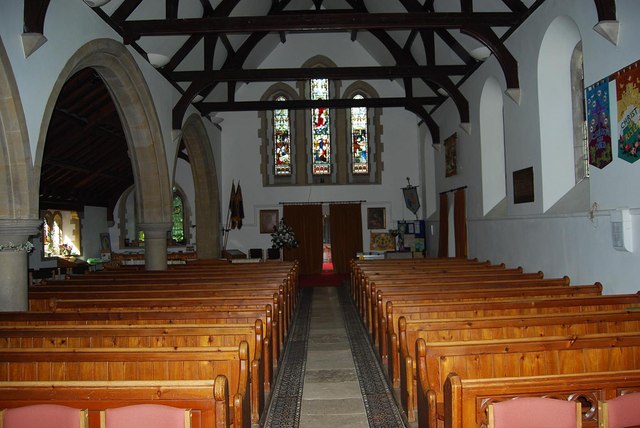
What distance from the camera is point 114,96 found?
304 inches

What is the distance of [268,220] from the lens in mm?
14727

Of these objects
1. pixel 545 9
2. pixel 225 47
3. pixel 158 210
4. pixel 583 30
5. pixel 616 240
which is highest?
pixel 225 47

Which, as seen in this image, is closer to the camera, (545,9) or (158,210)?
(545,9)

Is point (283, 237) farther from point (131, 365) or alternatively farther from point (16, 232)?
point (131, 365)

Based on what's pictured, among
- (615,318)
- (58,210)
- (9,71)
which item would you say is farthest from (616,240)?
(58,210)

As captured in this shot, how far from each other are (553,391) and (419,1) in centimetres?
919

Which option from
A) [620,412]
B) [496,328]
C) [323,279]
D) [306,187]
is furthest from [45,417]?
[306,187]

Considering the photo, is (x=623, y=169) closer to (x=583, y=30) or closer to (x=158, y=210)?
(x=583, y=30)

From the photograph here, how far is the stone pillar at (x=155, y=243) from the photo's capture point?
344 inches

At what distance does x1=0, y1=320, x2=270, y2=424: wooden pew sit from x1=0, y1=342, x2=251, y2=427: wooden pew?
54 centimetres

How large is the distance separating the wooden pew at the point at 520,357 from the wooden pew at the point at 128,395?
1.18 m

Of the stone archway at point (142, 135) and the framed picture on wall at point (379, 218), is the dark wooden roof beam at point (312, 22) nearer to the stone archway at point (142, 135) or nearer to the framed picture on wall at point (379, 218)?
the stone archway at point (142, 135)

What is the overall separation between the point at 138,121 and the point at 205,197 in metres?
5.17

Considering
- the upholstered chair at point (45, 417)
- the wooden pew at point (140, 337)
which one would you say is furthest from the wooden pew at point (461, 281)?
the upholstered chair at point (45, 417)
